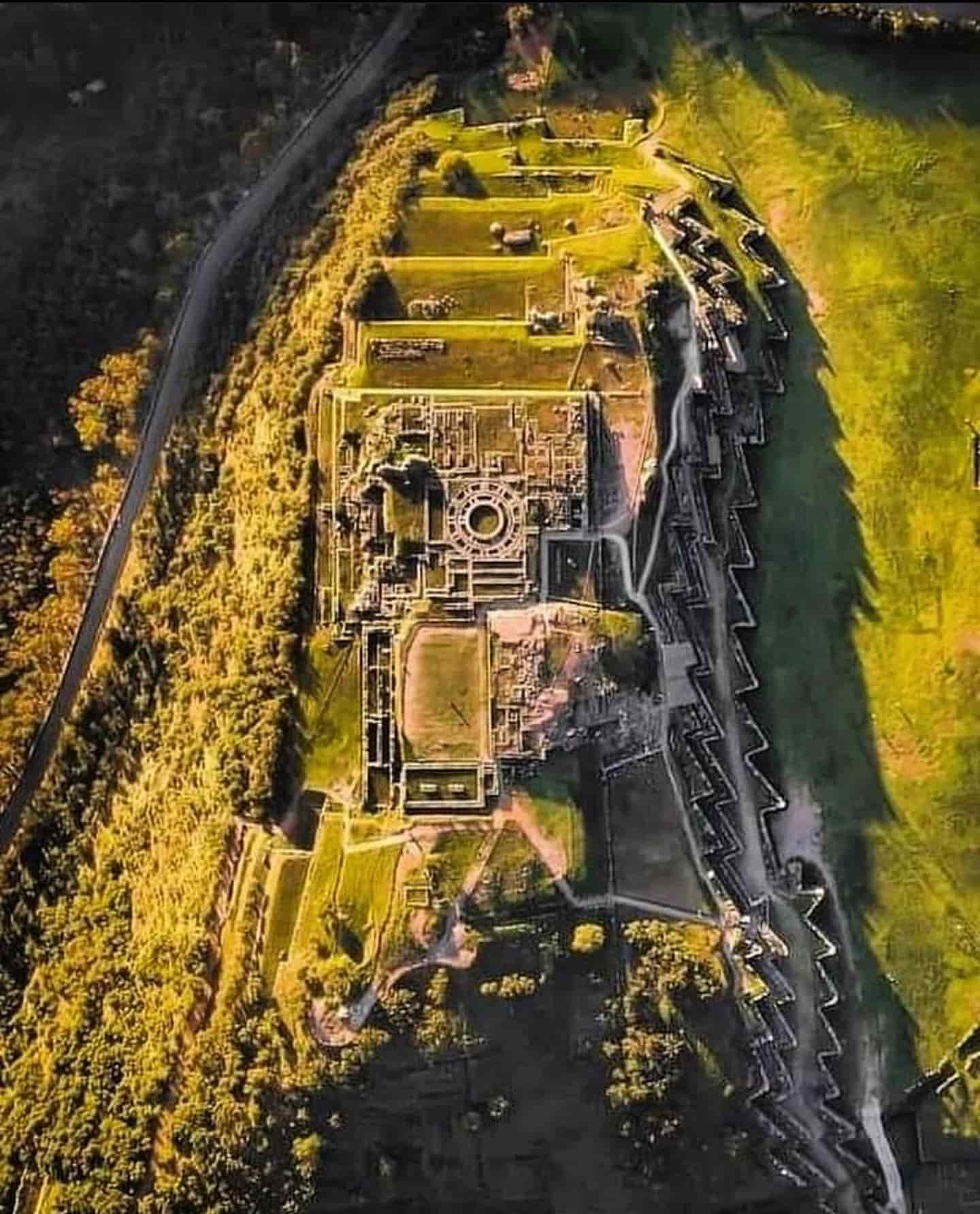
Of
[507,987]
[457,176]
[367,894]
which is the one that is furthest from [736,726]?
[457,176]

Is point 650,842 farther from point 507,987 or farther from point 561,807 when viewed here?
point 507,987

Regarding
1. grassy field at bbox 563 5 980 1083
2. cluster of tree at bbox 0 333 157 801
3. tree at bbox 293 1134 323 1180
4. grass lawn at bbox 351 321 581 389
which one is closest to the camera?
tree at bbox 293 1134 323 1180

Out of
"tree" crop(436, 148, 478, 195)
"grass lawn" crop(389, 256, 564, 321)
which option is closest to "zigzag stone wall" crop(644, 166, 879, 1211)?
"grass lawn" crop(389, 256, 564, 321)

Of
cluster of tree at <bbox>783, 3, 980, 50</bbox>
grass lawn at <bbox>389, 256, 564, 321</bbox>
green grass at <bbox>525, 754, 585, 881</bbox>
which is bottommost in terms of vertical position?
green grass at <bbox>525, 754, 585, 881</bbox>

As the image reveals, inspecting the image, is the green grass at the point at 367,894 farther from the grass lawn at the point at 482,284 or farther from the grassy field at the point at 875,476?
the grass lawn at the point at 482,284

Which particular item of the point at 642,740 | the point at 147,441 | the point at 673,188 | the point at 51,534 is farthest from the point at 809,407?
the point at 51,534

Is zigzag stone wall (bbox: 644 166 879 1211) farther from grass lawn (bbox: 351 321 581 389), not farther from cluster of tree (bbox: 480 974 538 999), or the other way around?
cluster of tree (bbox: 480 974 538 999)
